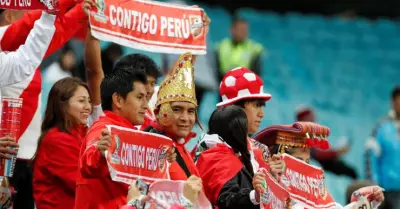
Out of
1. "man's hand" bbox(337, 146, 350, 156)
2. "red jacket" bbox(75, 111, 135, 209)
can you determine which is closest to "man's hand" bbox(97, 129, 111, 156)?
"red jacket" bbox(75, 111, 135, 209)

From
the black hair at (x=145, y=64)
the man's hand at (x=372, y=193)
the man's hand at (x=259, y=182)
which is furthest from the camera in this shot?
the man's hand at (x=372, y=193)

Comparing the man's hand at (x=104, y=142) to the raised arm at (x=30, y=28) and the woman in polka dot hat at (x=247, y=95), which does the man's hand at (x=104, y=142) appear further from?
the woman in polka dot hat at (x=247, y=95)

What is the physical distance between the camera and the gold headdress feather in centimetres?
569

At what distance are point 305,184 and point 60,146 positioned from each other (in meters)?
1.39

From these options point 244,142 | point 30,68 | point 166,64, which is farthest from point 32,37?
point 166,64

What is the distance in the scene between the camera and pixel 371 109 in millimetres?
14852

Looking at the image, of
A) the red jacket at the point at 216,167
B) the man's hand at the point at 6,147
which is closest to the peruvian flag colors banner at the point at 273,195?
the red jacket at the point at 216,167

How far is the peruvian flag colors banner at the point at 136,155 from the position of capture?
208 inches

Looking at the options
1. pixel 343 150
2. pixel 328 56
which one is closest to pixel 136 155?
pixel 343 150

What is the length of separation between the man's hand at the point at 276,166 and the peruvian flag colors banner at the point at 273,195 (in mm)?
134

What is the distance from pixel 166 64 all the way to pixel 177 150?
18.1ft

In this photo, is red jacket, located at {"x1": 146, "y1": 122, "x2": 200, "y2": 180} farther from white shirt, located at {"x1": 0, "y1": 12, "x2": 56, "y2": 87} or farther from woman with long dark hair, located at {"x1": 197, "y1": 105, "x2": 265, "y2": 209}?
white shirt, located at {"x1": 0, "y1": 12, "x2": 56, "y2": 87}

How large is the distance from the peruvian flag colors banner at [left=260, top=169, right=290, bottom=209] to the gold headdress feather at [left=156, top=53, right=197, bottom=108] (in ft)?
1.84

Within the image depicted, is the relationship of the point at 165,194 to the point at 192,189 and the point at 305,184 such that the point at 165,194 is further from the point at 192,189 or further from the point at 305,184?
the point at 305,184
